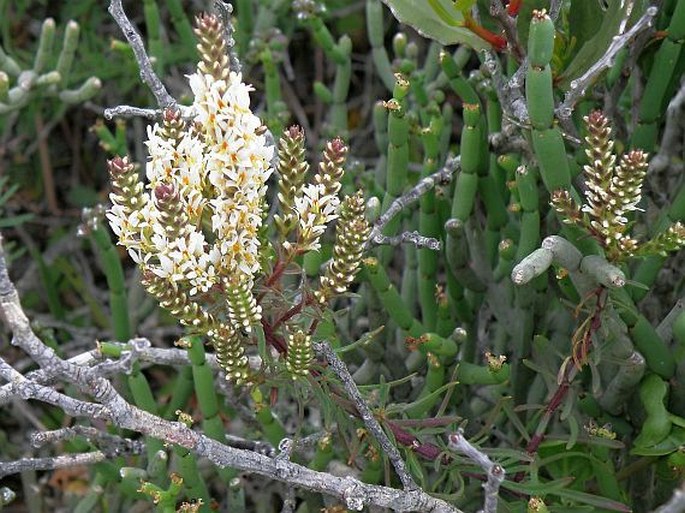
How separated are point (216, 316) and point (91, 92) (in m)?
0.81

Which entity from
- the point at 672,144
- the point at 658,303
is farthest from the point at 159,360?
the point at 672,144

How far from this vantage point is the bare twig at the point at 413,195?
1256mm

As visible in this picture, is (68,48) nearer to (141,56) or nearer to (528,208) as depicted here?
(141,56)

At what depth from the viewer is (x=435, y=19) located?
3.96 ft

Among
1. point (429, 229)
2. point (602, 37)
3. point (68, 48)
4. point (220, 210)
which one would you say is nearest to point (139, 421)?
point (220, 210)

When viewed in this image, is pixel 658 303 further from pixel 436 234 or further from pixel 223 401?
pixel 223 401

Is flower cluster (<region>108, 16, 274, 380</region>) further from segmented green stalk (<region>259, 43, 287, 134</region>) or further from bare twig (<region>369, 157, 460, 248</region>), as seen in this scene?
segmented green stalk (<region>259, 43, 287, 134</region>)

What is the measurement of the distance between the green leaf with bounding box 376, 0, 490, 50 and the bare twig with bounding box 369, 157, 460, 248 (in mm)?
192

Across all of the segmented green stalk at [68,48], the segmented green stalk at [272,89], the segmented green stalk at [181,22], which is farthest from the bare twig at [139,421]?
the segmented green stalk at [181,22]

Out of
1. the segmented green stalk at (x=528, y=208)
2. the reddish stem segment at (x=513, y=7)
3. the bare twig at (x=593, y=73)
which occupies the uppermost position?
the reddish stem segment at (x=513, y=7)

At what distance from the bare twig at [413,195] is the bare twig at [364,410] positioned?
24cm

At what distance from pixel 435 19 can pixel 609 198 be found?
340 mm

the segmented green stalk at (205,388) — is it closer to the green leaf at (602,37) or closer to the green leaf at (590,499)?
the green leaf at (590,499)

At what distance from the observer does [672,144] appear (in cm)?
155
